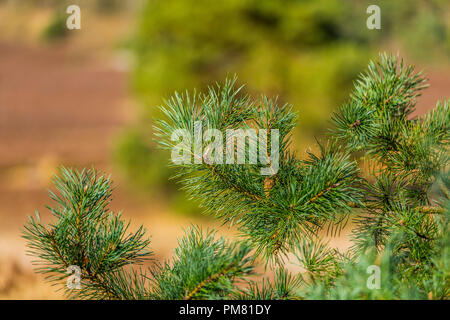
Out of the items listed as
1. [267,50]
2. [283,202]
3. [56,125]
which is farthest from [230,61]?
[56,125]

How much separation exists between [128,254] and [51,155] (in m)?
5.31

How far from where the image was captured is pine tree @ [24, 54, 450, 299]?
572 millimetres

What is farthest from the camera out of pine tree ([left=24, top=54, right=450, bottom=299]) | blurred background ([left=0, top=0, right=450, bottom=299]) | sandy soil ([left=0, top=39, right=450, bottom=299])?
sandy soil ([left=0, top=39, right=450, bottom=299])

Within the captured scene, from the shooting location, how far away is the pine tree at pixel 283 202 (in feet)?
1.88

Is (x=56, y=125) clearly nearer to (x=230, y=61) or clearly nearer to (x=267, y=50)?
(x=230, y=61)

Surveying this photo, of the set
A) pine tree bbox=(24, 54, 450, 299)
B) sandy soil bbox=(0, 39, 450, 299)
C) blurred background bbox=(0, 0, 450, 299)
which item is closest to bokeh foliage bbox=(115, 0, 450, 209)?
blurred background bbox=(0, 0, 450, 299)

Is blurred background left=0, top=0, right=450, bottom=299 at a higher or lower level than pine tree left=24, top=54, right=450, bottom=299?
higher

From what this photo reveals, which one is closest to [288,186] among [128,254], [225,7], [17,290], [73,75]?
[128,254]

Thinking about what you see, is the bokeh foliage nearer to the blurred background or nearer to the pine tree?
the blurred background

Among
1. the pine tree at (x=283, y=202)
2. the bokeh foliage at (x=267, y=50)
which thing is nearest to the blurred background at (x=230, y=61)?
the bokeh foliage at (x=267, y=50)

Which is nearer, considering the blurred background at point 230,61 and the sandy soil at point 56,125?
the blurred background at point 230,61

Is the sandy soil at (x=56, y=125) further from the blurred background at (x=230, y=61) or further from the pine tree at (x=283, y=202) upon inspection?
the pine tree at (x=283, y=202)

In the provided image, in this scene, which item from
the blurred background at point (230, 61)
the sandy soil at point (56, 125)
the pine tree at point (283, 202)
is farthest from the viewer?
the sandy soil at point (56, 125)
